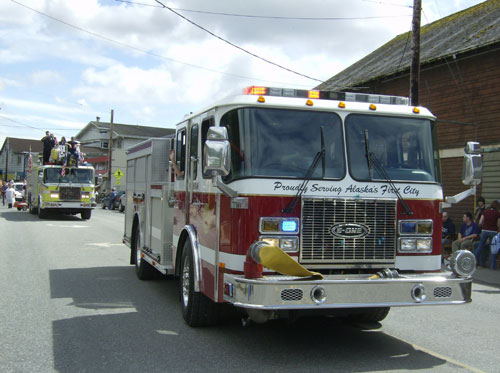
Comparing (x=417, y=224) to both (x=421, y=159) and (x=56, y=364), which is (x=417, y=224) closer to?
(x=421, y=159)

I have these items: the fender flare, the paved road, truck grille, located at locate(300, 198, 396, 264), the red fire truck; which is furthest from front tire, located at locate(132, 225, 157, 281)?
truck grille, located at locate(300, 198, 396, 264)

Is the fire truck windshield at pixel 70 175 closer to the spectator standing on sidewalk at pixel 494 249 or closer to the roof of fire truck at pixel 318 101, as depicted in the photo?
the spectator standing on sidewalk at pixel 494 249

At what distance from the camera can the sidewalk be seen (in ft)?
36.2

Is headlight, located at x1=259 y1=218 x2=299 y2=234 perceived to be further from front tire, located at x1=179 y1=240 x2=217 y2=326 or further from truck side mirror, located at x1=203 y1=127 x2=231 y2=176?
front tire, located at x1=179 y1=240 x2=217 y2=326

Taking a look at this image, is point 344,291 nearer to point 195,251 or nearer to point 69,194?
point 195,251

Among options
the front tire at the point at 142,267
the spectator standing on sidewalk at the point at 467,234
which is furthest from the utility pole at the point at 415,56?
the front tire at the point at 142,267

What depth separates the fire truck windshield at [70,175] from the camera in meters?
24.8

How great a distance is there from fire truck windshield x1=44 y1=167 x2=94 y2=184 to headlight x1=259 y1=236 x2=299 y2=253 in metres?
21.4

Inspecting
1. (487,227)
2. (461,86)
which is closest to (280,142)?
(487,227)

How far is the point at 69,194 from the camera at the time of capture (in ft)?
81.9

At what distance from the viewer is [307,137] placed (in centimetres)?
552

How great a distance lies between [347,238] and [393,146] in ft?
3.80

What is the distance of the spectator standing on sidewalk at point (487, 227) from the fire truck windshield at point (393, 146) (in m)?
7.77

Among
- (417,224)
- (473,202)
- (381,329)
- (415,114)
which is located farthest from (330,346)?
(473,202)
